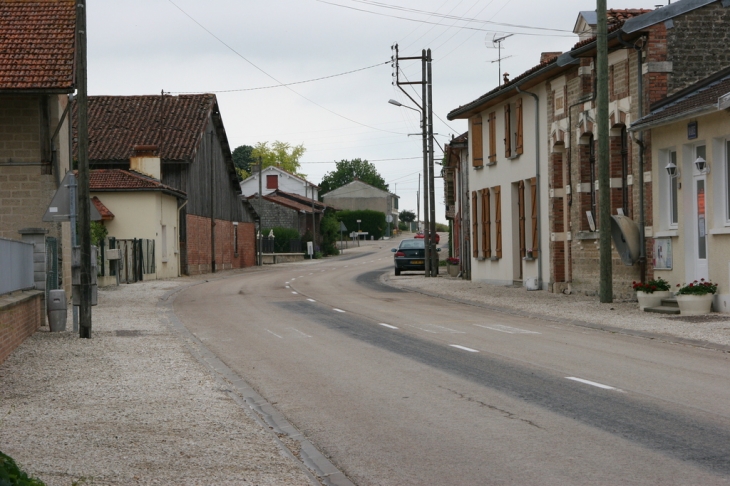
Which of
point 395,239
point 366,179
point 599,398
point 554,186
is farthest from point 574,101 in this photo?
point 366,179

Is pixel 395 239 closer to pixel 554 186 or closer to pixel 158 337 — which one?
pixel 554 186

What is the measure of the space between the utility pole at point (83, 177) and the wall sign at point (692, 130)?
39.5 ft

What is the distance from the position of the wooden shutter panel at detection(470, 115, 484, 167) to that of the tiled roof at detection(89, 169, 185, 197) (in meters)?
13.8

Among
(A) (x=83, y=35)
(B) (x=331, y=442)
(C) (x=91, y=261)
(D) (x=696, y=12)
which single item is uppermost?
(D) (x=696, y=12)

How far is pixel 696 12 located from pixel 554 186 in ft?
24.4

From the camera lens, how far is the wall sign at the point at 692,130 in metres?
20.9

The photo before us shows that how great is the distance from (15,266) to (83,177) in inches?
80.0

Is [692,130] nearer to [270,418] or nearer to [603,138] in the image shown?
[603,138]

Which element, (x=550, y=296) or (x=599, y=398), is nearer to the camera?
(x=599, y=398)

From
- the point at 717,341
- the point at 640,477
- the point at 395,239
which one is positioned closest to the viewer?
the point at 640,477

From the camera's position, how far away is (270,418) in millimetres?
9383

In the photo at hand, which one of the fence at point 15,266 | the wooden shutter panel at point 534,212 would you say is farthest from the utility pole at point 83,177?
the wooden shutter panel at point 534,212

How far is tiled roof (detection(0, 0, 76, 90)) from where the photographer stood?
2225 centimetres

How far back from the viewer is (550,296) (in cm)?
2816
